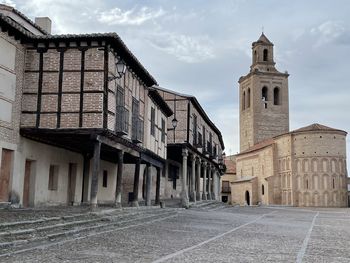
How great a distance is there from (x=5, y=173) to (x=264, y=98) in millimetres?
64105

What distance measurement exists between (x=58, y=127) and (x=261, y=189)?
5200 cm

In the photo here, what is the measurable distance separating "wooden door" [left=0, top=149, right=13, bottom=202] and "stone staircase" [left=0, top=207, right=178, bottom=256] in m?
3.42

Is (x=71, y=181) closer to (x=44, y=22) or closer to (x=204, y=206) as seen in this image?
(x=44, y=22)

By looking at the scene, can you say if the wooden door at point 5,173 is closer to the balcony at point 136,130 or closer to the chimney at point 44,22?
the balcony at point 136,130

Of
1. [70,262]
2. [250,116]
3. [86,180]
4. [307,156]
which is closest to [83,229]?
[70,262]

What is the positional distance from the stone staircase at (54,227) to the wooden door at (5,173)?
11.2 ft

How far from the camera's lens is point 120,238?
10125 mm

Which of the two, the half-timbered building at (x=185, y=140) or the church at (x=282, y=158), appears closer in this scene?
the half-timbered building at (x=185, y=140)

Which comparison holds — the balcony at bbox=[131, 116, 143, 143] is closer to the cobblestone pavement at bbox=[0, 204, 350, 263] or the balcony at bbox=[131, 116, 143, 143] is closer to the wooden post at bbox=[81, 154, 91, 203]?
the wooden post at bbox=[81, 154, 91, 203]

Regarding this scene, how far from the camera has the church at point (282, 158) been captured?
5425 centimetres

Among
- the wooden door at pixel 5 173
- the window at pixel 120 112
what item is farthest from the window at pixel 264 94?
the wooden door at pixel 5 173

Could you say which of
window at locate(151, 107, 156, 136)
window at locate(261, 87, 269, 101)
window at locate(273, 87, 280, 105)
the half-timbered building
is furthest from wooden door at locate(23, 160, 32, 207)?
window at locate(273, 87, 280, 105)

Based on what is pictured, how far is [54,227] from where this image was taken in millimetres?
9867

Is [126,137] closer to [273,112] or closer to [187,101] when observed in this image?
[187,101]
